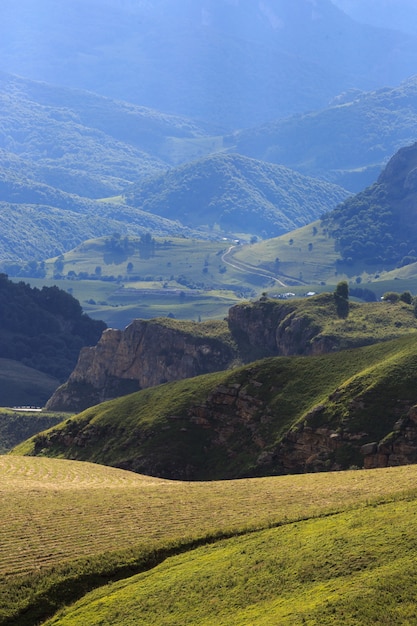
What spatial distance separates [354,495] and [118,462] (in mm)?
64283

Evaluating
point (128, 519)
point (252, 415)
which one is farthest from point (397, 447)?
point (128, 519)

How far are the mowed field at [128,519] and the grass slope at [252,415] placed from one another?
26.8 m

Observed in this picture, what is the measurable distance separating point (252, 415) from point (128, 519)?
58950 millimetres

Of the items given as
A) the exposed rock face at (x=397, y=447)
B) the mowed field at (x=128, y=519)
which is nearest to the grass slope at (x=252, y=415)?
the exposed rock face at (x=397, y=447)

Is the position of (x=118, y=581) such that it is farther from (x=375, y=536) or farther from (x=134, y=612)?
(x=375, y=536)

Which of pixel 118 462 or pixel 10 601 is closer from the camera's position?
pixel 10 601

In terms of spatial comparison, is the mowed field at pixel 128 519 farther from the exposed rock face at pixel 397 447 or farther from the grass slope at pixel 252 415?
the grass slope at pixel 252 415

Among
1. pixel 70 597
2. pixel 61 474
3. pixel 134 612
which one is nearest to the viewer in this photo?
pixel 134 612

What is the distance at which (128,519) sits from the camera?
7912 cm

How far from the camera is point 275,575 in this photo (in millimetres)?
61969

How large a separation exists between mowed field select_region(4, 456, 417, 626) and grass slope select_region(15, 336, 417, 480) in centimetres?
2684

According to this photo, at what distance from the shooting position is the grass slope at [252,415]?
12525 cm

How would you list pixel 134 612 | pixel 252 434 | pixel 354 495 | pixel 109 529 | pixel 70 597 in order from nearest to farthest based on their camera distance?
pixel 134 612
pixel 70 597
pixel 109 529
pixel 354 495
pixel 252 434

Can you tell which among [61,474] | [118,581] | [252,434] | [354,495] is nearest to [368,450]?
[252,434]
